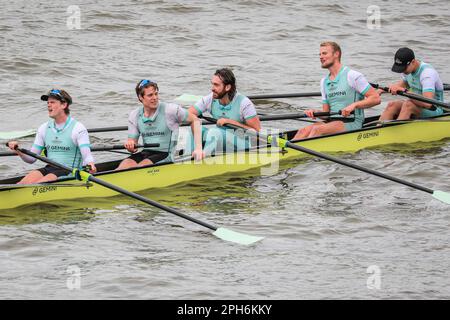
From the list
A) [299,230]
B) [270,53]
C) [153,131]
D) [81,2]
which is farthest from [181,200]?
[81,2]

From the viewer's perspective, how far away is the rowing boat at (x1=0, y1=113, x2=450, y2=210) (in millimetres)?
13297

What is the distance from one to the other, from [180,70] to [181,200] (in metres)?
9.54

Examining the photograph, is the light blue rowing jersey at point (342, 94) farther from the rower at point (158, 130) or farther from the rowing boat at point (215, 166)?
the rower at point (158, 130)

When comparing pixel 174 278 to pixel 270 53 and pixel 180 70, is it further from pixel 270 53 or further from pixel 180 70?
pixel 270 53

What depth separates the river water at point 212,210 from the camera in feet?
37.4

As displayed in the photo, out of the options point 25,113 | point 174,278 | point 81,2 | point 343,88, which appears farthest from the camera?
point 81,2

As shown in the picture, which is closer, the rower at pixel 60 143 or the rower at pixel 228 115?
the rower at pixel 60 143

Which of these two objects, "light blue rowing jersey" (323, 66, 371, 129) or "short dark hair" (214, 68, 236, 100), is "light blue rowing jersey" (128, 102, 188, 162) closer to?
"short dark hair" (214, 68, 236, 100)

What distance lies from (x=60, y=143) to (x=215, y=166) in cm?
264

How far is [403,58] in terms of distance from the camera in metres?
16.1

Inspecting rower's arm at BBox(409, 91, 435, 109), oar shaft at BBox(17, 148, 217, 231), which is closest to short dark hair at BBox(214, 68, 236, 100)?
oar shaft at BBox(17, 148, 217, 231)

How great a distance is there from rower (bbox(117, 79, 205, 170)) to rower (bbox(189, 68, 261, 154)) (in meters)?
0.47

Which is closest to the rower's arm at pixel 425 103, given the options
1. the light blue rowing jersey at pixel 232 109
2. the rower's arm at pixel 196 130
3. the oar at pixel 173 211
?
the light blue rowing jersey at pixel 232 109

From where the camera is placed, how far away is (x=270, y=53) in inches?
980
